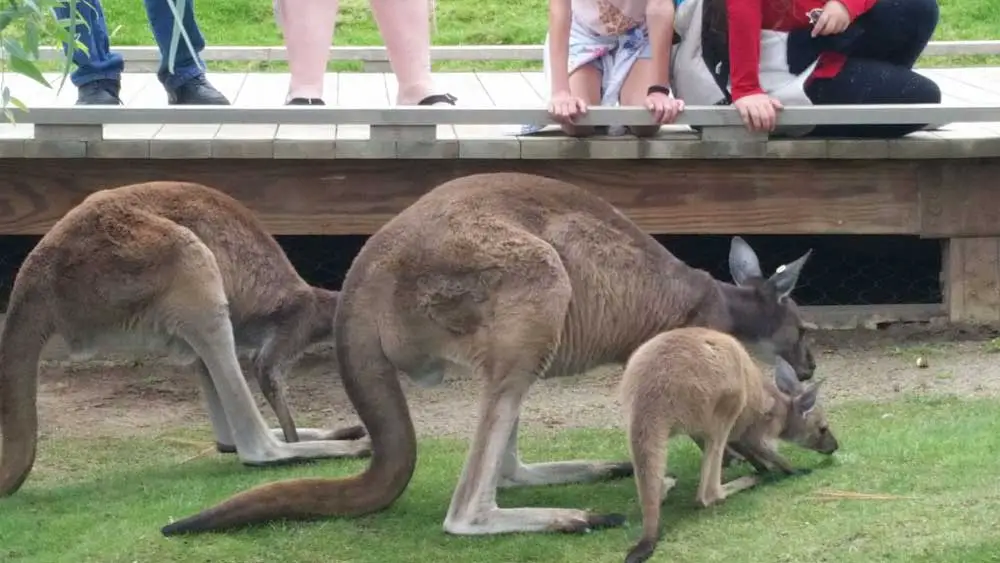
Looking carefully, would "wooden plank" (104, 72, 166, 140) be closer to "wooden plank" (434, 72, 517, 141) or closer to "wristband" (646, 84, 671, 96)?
"wooden plank" (434, 72, 517, 141)

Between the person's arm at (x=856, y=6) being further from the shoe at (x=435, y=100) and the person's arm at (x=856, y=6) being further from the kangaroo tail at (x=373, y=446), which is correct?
the kangaroo tail at (x=373, y=446)

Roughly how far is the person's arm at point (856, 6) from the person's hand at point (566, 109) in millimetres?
1027

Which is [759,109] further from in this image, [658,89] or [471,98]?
[471,98]

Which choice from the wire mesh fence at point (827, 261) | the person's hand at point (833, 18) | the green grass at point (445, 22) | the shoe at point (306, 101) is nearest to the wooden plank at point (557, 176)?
the shoe at point (306, 101)

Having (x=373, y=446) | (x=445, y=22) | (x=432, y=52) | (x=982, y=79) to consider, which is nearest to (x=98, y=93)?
(x=373, y=446)

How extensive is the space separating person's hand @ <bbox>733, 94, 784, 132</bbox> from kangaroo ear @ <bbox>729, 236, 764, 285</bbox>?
3.26 ft

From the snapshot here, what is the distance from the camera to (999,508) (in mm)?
3961

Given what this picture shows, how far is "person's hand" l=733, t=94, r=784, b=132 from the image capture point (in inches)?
228

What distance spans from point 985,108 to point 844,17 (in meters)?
0.68

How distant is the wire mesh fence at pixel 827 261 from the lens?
278 inches

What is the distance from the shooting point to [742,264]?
491 cm

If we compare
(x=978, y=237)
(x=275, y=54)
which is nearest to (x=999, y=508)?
(x=978, y=237)

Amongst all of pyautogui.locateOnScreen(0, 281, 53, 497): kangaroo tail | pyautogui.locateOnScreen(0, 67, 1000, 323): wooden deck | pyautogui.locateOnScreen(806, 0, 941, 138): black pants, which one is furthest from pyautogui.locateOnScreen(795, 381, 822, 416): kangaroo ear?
pyautogui.locateOnScreen(0, 281, 53, 497): kangaroo tail

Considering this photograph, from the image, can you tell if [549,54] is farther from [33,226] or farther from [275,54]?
[275,54]
